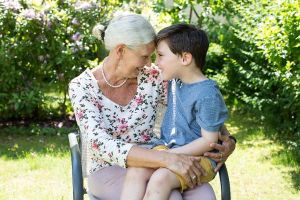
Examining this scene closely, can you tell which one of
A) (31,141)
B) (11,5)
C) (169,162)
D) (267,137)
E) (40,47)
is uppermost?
(11,5)

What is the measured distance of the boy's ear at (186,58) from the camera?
2.75 meters

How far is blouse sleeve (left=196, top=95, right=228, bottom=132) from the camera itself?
8.83 feet

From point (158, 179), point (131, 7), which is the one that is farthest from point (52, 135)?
point (158, 179)

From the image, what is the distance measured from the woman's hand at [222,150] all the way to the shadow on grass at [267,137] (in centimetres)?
218

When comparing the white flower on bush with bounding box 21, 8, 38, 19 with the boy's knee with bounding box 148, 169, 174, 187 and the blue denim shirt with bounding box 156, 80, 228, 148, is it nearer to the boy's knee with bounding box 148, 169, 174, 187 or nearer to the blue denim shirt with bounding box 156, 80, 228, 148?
the blue denim shirt with bounding box 156, 80, 228, 148

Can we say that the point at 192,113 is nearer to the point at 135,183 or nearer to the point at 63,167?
the point at 135,183

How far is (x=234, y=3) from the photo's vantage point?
6953mm

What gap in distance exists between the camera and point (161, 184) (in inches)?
99.7

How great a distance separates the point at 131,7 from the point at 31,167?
2.86 m

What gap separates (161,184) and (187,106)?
44 centimetres

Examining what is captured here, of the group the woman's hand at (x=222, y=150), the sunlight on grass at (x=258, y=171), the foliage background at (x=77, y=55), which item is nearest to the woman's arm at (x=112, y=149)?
the woman's hand at (x=222, y=150)

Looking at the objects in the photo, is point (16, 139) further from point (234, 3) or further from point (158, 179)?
point (158, 179)

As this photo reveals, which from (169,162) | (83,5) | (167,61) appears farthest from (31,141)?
(169,162)

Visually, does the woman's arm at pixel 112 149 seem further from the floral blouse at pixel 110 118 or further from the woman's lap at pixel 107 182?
the woman's lap at pixel 107 182
